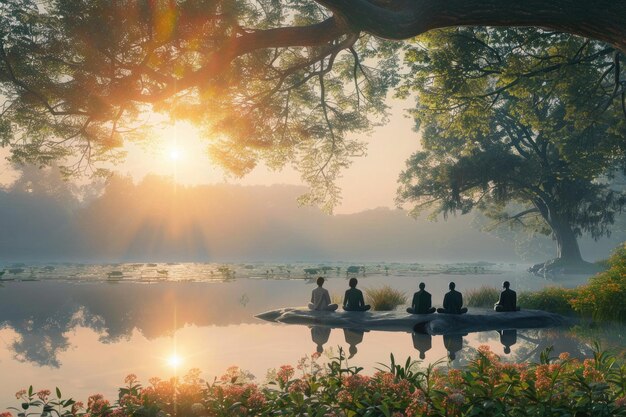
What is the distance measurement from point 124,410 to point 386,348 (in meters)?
7.83

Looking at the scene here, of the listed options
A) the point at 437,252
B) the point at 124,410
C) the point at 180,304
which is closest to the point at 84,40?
the point at 124,410

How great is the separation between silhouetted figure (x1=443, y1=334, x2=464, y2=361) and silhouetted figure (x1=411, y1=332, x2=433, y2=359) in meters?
0.35

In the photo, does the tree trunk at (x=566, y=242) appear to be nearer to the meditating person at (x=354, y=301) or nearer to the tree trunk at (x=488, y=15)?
the meditating person at (x=354, y=301)

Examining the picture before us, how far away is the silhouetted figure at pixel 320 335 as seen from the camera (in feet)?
39.7

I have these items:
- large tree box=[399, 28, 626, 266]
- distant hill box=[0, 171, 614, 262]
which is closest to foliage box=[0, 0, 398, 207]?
large tree box=[399, 28, 626, 266]

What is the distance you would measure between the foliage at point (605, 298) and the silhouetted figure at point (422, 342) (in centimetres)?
540

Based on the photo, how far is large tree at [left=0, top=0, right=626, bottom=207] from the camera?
7.94 meters

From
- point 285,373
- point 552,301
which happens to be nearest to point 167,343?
point 285,373

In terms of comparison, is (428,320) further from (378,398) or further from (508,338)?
(378,398)

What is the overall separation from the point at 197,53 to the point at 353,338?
24.0 feet

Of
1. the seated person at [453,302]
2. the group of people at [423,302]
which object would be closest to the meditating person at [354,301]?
the group of people at [423,302]

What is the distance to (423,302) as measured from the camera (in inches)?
626

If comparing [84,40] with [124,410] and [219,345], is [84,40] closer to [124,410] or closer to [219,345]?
[219,345]

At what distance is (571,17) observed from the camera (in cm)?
762
